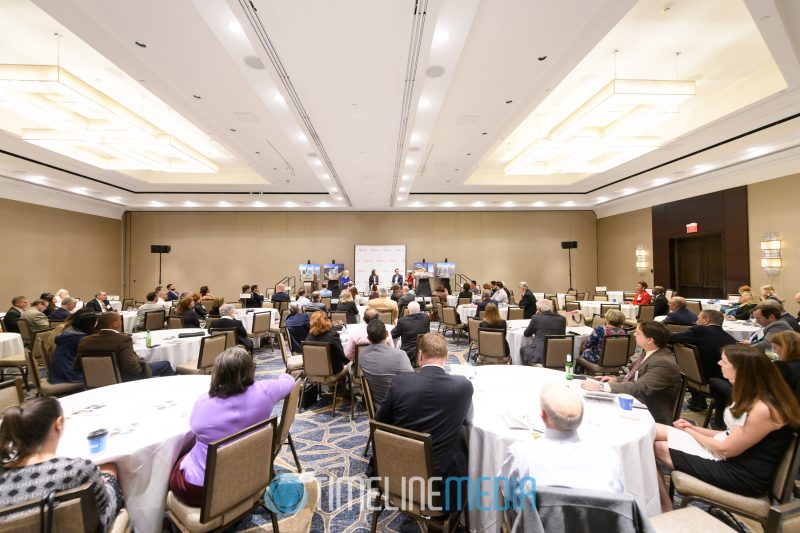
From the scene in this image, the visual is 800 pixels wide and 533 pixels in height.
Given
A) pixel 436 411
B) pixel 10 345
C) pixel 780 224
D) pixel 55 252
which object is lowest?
pixel 10 345

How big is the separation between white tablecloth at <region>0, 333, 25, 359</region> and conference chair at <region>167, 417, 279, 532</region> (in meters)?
6.15

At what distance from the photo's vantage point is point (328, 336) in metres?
4.58

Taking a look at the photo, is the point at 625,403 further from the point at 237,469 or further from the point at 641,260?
the point at 641,260

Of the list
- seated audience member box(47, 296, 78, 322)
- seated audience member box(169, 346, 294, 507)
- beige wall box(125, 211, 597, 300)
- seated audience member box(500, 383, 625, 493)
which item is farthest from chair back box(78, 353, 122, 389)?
beige wall box(125, 211, 597, 300)

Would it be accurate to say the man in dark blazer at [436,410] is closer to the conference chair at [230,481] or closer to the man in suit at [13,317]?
the conference chair at [230,481]

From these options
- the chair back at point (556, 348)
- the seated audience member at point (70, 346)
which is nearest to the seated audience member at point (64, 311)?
the seated audience member at point (70, 346)

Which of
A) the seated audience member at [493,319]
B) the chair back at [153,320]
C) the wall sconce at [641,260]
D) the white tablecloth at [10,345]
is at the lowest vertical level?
the white tablecloth at [10,345]

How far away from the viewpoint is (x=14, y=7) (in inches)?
188

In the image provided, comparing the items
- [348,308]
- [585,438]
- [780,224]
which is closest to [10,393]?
[585,438]

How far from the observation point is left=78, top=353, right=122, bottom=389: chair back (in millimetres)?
3674

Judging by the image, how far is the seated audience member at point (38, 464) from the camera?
4.86 ft

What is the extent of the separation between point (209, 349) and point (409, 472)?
11.9ft

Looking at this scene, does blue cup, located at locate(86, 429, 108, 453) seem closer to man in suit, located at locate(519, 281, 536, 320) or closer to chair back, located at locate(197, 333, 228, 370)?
chair back, located at locate(197, 333, 228, 370)

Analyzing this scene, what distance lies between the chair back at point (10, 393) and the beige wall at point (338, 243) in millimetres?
12989
